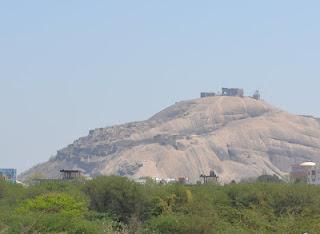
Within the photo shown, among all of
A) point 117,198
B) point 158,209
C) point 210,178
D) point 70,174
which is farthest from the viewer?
point 210,178

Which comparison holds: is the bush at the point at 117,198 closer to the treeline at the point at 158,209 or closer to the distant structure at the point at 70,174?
the treeline at the point at 158,209

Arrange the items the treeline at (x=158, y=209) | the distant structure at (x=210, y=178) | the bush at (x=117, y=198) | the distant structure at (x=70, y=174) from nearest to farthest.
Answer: the treeline at (x=158, y=209), the bush at (x=117, y=198), the distant structure at (x=70, y=174), the distant structure at (x=210, y=178)

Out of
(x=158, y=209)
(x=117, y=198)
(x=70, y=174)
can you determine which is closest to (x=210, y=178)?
(x=70, y=174)

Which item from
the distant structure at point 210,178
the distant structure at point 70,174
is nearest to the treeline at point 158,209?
the distant structure at point 70,174

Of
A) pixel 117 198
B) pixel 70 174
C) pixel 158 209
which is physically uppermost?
pixel 70 174

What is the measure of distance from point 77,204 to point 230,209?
865 centimetres

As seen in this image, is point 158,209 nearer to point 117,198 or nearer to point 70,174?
point 117,198

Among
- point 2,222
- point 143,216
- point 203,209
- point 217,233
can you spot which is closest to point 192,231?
point 217,233

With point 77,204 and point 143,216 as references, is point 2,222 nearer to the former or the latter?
point 77,204

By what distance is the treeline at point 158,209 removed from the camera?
36.8 m

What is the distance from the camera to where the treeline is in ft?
121

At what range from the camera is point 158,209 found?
4800 centimetres

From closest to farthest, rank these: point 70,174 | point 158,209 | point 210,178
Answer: point 158,209, point 70,174, point 210,178

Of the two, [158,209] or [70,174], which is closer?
[158,209]
